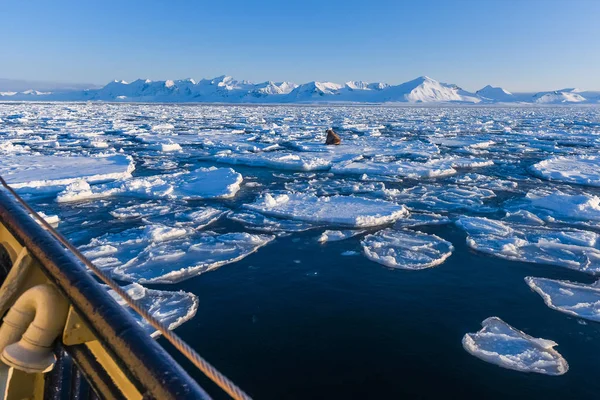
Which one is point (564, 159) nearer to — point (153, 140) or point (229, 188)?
point (229, 188)

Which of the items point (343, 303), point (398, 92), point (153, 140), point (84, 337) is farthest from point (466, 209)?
point (398, 92)

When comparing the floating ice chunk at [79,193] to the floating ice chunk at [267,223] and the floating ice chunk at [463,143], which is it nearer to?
the floating ice chunk at [267,223]

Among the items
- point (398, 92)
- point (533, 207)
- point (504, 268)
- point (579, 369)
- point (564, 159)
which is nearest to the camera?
point (579, 369)

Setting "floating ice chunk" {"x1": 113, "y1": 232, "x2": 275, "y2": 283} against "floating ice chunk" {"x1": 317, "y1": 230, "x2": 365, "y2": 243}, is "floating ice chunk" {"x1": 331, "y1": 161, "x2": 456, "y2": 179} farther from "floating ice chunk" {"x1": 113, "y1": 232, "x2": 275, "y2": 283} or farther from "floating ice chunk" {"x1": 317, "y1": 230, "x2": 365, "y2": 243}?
"floating ice chunk" {"x1": 113, "y1": 232, "x2": 275, "y2": 283}

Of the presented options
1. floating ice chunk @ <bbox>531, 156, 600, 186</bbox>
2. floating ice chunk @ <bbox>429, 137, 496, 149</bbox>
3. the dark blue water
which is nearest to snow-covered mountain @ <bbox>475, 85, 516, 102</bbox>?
floating ice chunk @ <bbox>429, 137, 496, 149</bbox>

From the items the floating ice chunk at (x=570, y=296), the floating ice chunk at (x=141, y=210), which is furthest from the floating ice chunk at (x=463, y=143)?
the floating ice chunk at (x=141, y=210)

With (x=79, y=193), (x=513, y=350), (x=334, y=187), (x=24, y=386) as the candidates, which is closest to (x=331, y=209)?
(x=334, y=187)
